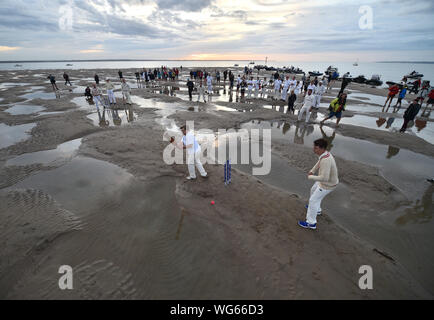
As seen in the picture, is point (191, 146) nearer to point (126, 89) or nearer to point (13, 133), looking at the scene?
point (13, 133)

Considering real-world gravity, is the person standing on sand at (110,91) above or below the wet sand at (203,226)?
above

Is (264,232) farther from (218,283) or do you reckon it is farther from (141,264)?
(141,264)

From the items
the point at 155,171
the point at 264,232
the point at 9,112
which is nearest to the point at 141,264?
the point at 264,232

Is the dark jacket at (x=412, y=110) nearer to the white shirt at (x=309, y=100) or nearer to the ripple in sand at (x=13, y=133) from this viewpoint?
the white shirt at (x=309, y=100)

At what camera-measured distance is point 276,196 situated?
6305 mm

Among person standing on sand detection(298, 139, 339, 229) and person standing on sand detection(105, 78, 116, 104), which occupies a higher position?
person standing on sand detection(105, 78, 116, 104)

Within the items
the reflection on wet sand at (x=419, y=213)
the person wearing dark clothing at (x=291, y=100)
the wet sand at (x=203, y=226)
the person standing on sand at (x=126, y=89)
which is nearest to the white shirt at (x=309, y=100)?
the person wearing dark clothing at (x=291, y=100)

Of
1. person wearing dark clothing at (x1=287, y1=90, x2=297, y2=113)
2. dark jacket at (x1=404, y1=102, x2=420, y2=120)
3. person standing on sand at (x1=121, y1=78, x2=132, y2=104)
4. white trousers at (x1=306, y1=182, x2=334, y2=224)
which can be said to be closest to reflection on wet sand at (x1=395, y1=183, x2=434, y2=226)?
white trousers at (x1=306, y1=182, x2=334, y2=224)

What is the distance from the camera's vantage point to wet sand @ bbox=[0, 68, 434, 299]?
149 inches

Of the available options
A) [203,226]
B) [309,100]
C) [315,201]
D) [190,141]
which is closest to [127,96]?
[190,141]

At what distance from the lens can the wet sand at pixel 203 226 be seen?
3783 mm

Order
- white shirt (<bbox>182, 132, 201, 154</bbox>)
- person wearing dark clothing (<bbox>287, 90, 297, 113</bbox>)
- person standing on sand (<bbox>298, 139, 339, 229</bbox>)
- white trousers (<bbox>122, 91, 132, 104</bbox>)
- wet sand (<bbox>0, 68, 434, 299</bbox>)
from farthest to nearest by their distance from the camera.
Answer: white trousers (<bbox>122, 91, 132, 104</bbox>)
person wearing dark clothing (<bbox>287, 90, 297, 113</bbox>)
white shirt (<bbox>182, 132, 201, 154</bbox>)
person standing on sand (<bbox>298, 139, 339, 229</bbox>)
wet sand (<bbox>0, 68, 434, 299</bbox>)

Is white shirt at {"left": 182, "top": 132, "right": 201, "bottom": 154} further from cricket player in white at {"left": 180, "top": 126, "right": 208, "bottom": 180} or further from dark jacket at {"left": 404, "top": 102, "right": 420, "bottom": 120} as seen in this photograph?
dark jacket at {"left": 404, "top": 102, "right": 420, "bottom": 120}

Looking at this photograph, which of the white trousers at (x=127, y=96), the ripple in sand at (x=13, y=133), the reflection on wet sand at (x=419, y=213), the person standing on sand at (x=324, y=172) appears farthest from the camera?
the white trousers at (x=127, y=96)
